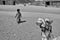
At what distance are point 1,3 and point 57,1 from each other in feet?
42.2

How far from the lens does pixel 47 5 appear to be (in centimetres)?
2364

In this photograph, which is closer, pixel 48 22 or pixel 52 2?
pixel 48 22

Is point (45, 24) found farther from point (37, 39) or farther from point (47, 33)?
point (37, 39)

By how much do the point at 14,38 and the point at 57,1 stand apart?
60.1 feet

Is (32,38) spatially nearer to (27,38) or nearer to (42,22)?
(27,38)

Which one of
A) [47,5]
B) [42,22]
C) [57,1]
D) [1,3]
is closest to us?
[42,22]

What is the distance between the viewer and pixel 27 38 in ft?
14.8

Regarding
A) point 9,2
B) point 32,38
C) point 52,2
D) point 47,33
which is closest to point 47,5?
point 52,2

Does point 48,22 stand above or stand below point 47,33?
above

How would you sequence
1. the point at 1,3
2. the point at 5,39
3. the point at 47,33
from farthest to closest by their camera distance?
the point at 1,3 → the point at 5,39 → the point at 47,33

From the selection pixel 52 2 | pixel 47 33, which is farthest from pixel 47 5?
pixel 47 33

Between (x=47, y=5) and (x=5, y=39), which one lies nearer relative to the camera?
(x=5, y=39)

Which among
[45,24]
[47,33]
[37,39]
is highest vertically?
[45,24]

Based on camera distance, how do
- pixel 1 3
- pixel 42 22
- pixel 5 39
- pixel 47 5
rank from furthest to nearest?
pixel 1 3 < pixel 47 5 < pixel 5 39 < pixel 42 22
